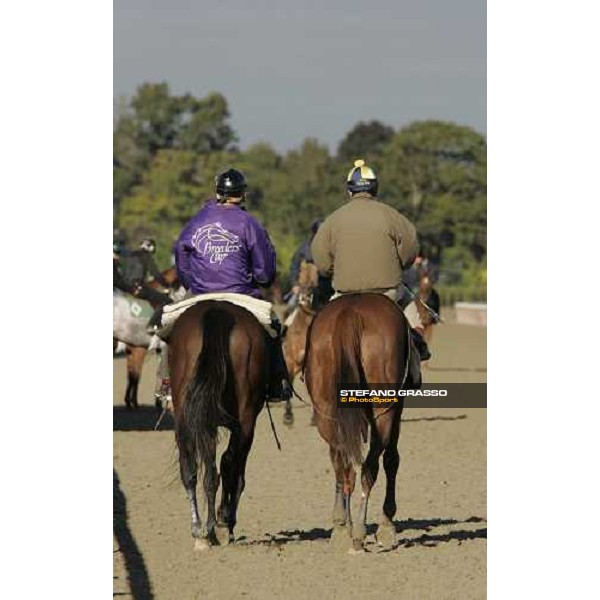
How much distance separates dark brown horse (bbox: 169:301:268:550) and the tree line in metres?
41.7

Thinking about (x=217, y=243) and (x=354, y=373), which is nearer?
(x=354, y=373)

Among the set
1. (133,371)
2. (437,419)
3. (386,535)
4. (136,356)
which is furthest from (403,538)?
(133,371)

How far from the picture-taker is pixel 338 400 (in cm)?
1154

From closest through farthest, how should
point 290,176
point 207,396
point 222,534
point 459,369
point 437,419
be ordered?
point 207,396
point 222,534
point 437,419
point 459,369
point 290,176

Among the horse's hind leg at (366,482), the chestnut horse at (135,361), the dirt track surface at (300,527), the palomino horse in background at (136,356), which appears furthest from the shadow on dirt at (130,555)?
the chestnut horse at (135,361)

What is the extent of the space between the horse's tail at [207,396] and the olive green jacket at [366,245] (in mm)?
1158

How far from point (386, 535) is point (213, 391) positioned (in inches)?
64.1

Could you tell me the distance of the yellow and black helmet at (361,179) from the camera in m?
12.2

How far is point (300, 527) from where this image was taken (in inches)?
501

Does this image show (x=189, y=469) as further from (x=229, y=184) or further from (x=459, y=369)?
(x=459, y=369)
